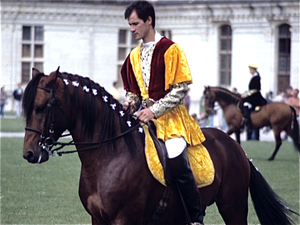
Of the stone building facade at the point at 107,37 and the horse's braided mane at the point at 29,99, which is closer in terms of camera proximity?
the horse's braided mane at the point at 29,99

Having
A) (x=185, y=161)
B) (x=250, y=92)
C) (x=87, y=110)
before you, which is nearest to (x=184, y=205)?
(x=185, y=161)

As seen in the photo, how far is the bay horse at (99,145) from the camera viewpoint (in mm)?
5191

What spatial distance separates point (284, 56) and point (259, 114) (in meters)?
14.0

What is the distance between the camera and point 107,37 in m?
34.1

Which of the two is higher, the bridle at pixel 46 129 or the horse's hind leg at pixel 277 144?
the bridle at pixel 46 129

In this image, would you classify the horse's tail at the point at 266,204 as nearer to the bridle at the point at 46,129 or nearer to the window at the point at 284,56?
the bridle at the point at 46,129

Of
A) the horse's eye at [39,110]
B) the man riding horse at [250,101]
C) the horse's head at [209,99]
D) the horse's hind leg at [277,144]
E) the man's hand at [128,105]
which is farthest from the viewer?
the horse's head at [209,99]

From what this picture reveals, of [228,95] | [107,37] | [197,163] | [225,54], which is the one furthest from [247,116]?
[107,37]

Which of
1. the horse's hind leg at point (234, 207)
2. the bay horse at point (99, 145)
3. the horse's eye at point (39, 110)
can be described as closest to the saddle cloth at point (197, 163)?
the bay horse at point (99, 145)

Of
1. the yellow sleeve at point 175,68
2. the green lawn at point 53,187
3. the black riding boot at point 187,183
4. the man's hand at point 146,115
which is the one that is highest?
the yellow sleeve at point 175,68

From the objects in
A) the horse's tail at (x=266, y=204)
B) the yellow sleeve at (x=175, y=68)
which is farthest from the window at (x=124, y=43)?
the yellow sleeve at (x=175, y=68)

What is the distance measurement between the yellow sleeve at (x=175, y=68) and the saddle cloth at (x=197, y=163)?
17.4 inches

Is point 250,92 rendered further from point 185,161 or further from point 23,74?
point 23,74

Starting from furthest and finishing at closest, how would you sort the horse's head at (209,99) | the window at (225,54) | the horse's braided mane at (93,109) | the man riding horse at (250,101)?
the window at (225,54) → the horse's head at (209,99) → the man riding horse at (250,101) → the horse's braided mane at (93,109)
